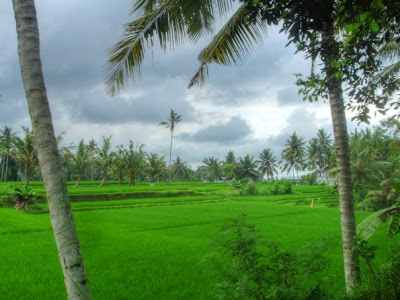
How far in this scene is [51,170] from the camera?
2.15 meters

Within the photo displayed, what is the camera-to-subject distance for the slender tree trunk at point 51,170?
2.14 metres

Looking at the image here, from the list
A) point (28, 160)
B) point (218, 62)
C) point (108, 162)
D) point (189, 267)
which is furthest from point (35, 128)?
point (108, 162)

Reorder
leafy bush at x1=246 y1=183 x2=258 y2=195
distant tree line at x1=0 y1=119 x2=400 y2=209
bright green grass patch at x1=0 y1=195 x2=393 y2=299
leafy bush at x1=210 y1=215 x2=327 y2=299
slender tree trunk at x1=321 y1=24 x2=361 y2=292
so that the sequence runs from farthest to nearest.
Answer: leafy bush at x1=246 y1=183 x2=258 y2=195, distant tree line at x1=0 y1=119 x2=400 y2=209, bright green grass patch at x1=0 y1=195 x2=393 y2=299, slender tree trunk at x1=321 y1=24 x2=361 y2=292, leafy bush at x1=210 y1=215 x2=327 y2=299

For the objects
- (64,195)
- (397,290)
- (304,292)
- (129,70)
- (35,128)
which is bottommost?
(304,292)

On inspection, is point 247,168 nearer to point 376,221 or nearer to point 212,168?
point 212,168

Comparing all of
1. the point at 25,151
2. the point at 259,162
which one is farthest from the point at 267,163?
the point at 25,151

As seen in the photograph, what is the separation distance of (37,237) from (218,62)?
25.1 feet

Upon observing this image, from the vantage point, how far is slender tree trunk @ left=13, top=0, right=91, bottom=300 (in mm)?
2143

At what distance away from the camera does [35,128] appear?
2137 millimetres

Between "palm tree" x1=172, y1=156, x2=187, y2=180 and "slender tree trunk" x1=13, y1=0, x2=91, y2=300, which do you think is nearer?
"slender tree trunk" x1=13, y1=0, x2=91, y2=300

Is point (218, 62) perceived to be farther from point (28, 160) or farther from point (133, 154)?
point (133, 154)

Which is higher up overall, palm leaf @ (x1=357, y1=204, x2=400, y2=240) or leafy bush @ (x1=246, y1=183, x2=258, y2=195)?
palm leaf @ (x1=357, y1=204, x2=400, y2=240)

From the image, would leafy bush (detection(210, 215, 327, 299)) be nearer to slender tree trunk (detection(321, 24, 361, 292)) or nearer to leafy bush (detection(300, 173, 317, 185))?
slender tree trunk (detection(321, 24, 361, 292))

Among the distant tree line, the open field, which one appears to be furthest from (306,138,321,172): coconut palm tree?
the open field
